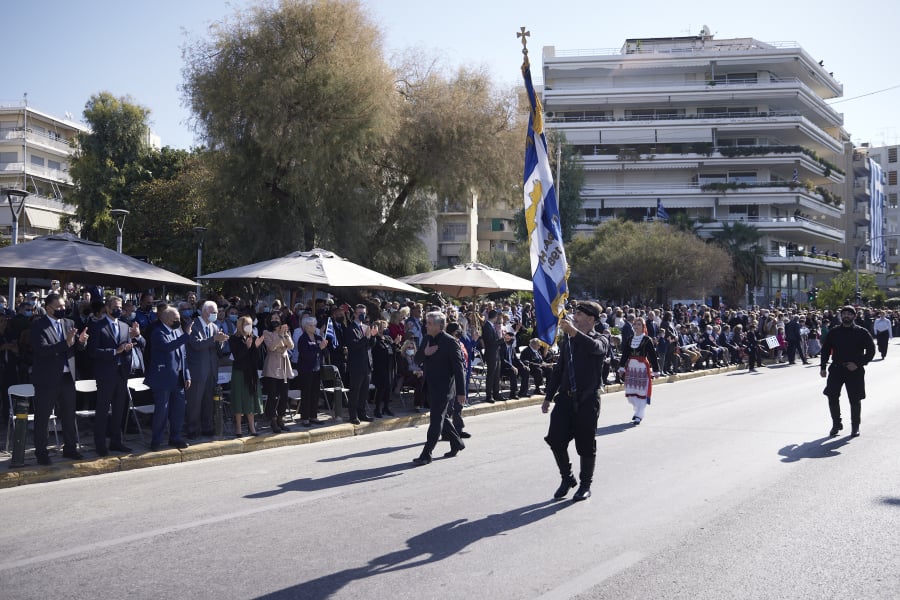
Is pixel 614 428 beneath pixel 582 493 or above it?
beneath

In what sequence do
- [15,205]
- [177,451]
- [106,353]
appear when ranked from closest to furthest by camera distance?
[106,353]
[177,451]
[15,205]

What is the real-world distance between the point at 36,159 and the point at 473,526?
74242mm

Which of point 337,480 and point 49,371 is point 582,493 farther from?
point 49,371

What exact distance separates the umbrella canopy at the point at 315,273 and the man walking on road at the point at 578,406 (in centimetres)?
634

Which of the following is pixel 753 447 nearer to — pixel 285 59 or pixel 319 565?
pixel 319 565

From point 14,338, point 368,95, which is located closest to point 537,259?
point 14,338

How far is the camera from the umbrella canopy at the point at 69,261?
11031mm

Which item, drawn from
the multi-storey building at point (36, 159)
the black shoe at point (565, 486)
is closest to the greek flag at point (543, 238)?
the black shoe at point (565, 486)

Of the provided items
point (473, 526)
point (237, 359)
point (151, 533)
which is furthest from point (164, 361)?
point (473, 526)

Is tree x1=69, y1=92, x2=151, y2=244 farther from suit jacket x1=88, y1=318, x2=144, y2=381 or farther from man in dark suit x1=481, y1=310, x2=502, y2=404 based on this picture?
suit jacket x1=88, y1=318, x2=144, y2=381

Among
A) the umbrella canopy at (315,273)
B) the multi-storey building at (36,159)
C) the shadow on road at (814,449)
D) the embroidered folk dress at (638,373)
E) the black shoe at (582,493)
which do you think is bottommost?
the shadow on road at (814,449)

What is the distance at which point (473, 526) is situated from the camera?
6402 mm

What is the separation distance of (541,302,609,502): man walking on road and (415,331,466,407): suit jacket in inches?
77.3

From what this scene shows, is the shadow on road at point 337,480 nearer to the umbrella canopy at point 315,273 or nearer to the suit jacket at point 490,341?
the umbrella canopy at point 315,273
